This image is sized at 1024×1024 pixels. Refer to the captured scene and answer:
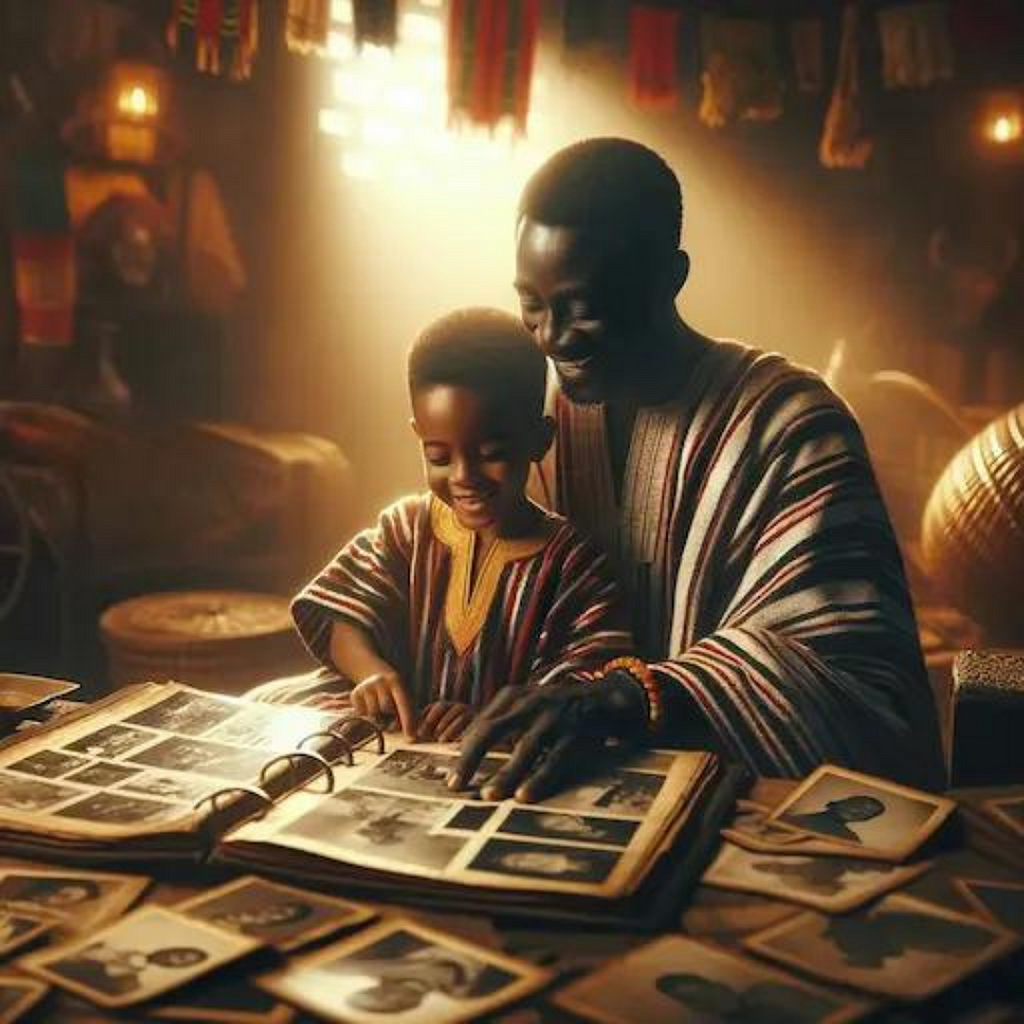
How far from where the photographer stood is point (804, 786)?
1.76m

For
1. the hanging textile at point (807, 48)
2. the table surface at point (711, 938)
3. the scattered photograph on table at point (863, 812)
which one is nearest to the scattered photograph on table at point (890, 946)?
the table surface at point (711, 938)

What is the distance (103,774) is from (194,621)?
10.3 ft

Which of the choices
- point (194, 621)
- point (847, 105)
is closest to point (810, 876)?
point (194, 621)

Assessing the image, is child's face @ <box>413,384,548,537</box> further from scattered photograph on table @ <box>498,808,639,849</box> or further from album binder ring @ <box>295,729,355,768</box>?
scattered photograph on table @ <box>498,808,639,849</box>

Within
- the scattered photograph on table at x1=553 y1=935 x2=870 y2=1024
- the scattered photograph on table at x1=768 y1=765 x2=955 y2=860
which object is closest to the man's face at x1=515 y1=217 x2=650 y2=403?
the scattered photograph on table at x1=768 y1=765 x2=955 y2=860

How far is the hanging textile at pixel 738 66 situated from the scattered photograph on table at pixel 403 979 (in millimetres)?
6220

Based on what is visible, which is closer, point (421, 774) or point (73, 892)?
point (73, 892)

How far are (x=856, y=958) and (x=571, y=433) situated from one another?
138 cm

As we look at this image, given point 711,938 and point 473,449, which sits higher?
point 473,449

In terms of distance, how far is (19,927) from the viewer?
138cm

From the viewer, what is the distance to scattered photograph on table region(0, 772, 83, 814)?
1639 millimetres

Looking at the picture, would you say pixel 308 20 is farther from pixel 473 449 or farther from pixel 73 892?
pixel 73 892

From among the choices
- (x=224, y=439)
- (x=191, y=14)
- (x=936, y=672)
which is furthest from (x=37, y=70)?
(x=936, y=672)

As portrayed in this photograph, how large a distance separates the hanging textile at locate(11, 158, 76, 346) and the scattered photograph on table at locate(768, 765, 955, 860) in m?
5.83
